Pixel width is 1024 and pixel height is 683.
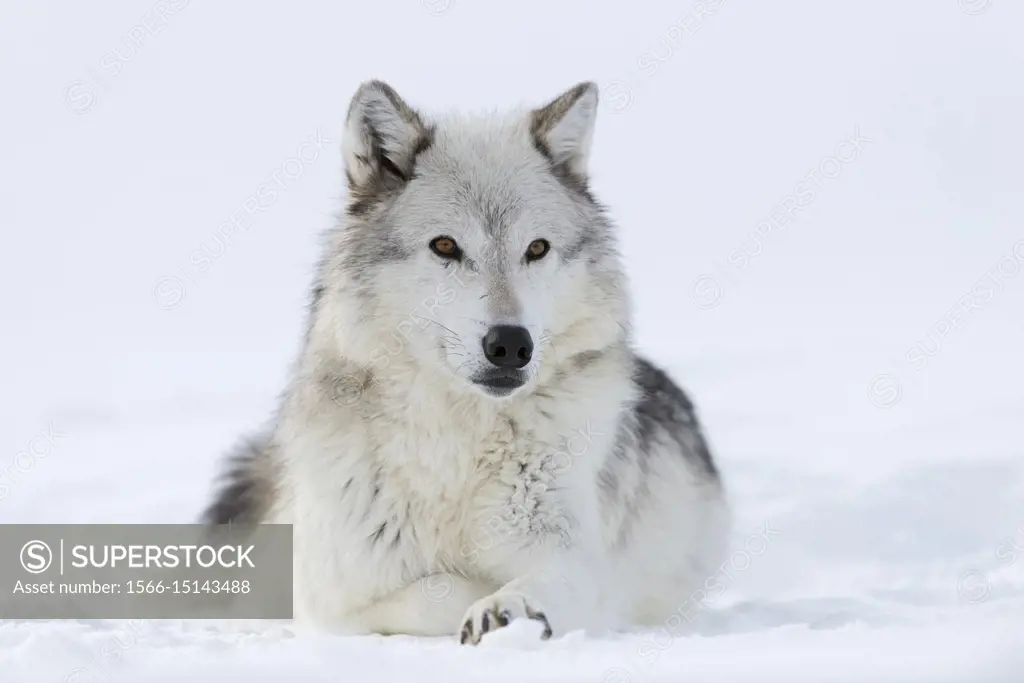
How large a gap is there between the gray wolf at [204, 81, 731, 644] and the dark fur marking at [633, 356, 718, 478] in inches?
17.9

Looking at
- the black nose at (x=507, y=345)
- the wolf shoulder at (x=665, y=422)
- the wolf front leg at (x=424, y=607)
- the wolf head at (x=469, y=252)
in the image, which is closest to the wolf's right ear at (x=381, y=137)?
the wolf head at (x=469, y=252)

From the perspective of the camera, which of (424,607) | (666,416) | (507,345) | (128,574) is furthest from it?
(666,416)

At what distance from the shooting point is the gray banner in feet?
18.0

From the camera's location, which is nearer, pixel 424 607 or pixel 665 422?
pixel 424 607

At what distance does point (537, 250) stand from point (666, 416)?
1.64 metres

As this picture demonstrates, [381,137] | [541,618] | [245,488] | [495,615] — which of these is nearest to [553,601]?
[541,618]

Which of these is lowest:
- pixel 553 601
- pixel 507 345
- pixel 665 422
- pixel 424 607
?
pixel 553 601

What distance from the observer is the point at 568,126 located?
5289mm

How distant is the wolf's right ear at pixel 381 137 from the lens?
5023 millimetres

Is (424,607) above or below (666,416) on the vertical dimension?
below

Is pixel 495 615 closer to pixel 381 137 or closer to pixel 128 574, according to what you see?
pixel 381 137

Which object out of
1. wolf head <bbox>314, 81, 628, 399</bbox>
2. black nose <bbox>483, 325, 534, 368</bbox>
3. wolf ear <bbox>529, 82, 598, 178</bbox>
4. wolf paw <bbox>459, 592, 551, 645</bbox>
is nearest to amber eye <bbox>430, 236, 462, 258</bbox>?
wolf head <bbox>314, 81, 628, 399</bbox>

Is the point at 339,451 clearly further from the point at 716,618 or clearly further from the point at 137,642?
the point at 716,618

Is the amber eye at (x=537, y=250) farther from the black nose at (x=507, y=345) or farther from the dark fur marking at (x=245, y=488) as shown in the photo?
the dark fur marking at (x=245, y=488)
